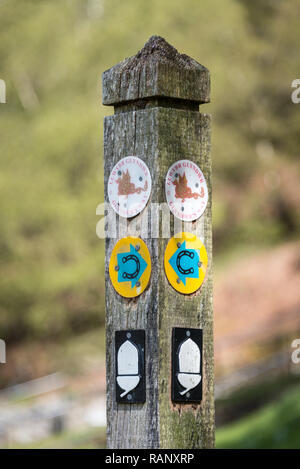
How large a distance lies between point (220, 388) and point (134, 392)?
12.5 meters

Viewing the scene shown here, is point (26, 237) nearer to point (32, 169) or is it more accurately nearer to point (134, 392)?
point (32, 169)

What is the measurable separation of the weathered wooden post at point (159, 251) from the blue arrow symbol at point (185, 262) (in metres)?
0.05

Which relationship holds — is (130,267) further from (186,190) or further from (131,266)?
(186,190)

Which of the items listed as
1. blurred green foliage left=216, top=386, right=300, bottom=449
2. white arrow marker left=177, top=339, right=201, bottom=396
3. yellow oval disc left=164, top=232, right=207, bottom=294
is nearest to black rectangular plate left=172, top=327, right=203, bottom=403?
white arrow marker left=177, top=339, right=201, bottom=396

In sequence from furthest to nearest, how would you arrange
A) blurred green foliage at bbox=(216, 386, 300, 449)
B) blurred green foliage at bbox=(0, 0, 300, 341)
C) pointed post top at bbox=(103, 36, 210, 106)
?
blurred green foliage at bbox=(0, 0, 300, 341) < blurred green foliage at bbox=(216, 386, 300, 449) < pointed post top at bbox=(103, 36, 210, 106)

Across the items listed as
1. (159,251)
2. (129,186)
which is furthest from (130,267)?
(129,186)

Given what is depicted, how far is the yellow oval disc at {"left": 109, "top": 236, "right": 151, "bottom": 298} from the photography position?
8.87 ft

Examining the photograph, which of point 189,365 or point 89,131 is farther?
point 89,131

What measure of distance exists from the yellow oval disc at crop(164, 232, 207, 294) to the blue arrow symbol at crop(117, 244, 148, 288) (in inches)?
3.2

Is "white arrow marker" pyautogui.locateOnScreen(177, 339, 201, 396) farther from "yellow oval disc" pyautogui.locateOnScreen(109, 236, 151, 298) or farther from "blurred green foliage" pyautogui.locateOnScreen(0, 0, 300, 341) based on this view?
"blurred green foliage" pyautogui.locateOnScreen(0, 0, 300, 341)

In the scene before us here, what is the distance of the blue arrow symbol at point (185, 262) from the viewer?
2711mm

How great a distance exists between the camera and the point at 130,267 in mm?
2736

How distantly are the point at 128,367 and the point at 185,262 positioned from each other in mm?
361

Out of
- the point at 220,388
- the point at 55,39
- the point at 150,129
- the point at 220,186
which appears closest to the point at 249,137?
the point at 220,186
